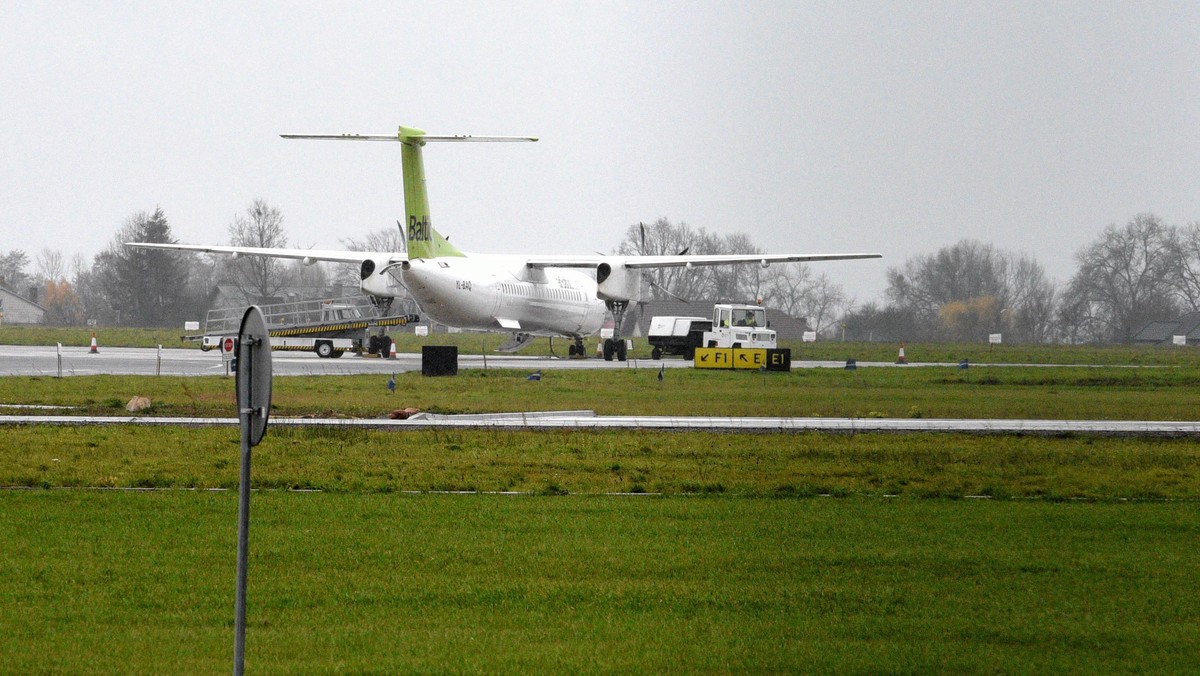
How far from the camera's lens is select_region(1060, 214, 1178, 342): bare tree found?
9539 mm

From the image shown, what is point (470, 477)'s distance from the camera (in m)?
15.8

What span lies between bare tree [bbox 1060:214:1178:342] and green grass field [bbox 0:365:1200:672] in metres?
1.84

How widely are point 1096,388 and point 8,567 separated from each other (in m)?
29.3

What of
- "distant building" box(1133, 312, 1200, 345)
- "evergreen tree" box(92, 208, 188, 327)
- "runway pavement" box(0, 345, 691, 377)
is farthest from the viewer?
"evergreen tree" box(92, 208, 188, 327)

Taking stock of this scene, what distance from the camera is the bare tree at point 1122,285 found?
954cm

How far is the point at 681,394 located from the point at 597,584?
2100cm

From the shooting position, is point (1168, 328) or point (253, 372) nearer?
point (253, 372)

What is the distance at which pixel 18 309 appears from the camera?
116 m

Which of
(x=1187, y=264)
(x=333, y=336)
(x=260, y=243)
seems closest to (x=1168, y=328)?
(x=1187, y=264)

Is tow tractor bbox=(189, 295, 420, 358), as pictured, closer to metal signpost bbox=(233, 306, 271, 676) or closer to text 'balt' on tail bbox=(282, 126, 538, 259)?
text 'balt' on tail bbox=(282, 126, 538, 259)

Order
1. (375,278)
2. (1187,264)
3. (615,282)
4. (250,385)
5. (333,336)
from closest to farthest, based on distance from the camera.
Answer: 1. (250,385)
2. (1187,264)
3. (375,278)
4. (615,282)
5. (333,336)

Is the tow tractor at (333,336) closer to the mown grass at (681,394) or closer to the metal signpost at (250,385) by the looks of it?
the mown grass at (681,394)

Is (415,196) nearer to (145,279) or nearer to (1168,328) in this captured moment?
(1168,328)

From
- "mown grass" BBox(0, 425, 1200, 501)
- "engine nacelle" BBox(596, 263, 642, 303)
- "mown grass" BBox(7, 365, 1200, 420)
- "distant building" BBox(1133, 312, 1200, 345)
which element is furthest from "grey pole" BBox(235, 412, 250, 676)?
"engine nacelle" BBox(596, 263, 642, 303)
